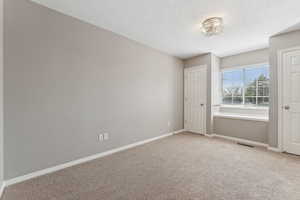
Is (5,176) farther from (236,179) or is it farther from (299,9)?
(299,9)

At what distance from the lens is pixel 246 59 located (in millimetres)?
3826

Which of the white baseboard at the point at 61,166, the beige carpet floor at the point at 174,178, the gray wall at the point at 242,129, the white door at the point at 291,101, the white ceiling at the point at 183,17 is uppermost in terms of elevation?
the white ceiling at the point at 183,17

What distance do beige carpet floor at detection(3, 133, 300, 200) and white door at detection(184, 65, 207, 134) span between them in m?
1.47

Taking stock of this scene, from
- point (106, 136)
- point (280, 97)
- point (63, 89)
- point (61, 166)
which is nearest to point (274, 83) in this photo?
point (280, 97)

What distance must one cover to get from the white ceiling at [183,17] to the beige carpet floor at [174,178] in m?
2.46

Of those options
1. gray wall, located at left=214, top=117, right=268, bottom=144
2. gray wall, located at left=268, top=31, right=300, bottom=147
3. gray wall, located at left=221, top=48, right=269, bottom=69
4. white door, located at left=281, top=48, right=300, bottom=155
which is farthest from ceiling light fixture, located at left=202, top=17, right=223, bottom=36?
gray wall, located at left=214, top=117, right=268, bottom=144

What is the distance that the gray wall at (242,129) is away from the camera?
3140mm

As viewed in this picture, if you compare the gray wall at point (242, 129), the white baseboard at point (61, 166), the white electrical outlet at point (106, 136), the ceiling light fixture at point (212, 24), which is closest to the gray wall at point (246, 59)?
the gray wall at point (242, 129)

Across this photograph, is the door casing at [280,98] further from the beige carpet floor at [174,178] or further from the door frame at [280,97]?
the beige carpet floor at [174,178]

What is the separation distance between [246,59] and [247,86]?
0.78 meters

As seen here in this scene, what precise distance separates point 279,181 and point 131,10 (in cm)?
321

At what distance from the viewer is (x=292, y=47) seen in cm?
262

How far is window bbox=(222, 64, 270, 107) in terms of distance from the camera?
361 cm

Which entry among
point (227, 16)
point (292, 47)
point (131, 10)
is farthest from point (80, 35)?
point (292, 47)
